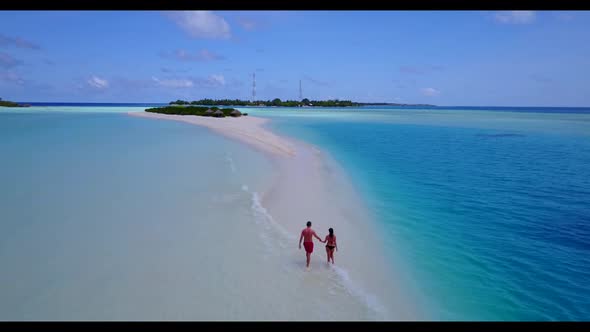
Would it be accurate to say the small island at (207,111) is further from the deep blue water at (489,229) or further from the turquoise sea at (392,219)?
the deep blue water at (489,229)

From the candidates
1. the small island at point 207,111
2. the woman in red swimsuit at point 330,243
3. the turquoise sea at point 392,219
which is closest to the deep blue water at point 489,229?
the turquoise sea at point 392,219

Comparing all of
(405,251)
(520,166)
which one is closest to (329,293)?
(405,251)

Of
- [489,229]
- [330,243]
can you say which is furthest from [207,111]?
[330,243]

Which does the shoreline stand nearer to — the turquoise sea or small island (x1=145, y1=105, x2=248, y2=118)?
the turquoise sea

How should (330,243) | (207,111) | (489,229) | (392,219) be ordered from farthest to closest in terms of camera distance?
(207,111)
(392,219)
(489,229)
(330,243)

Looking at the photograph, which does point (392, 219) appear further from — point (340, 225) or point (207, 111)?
point (207, 111)
